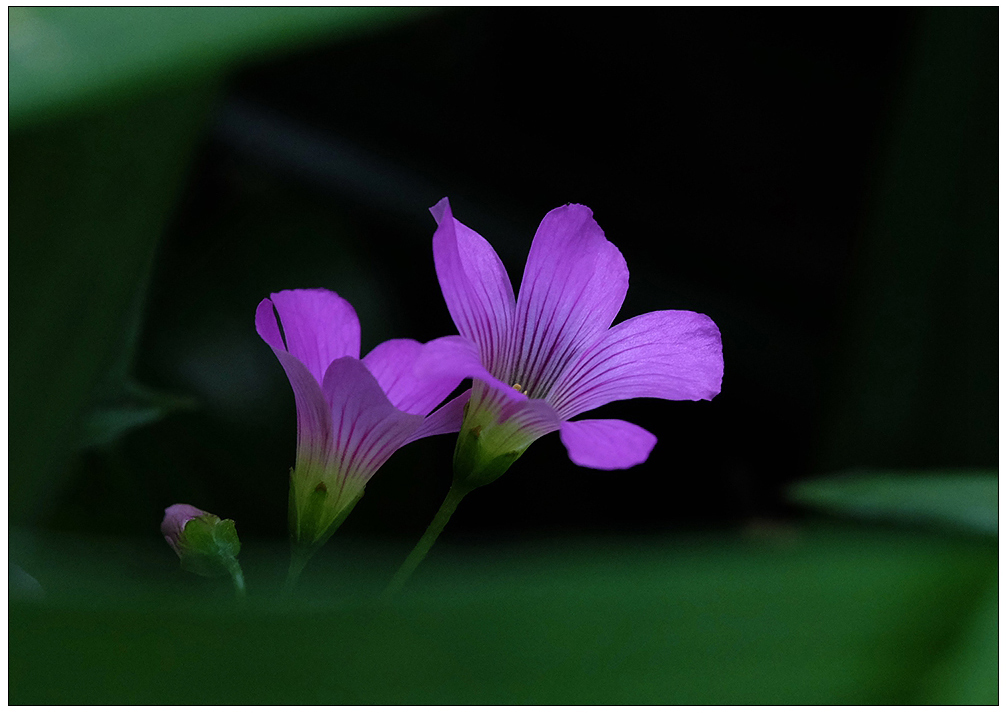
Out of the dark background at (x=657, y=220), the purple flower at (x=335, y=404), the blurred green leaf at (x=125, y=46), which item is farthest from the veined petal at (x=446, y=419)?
the dark background at (x=657, y=220)

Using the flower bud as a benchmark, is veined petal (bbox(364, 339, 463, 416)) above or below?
above

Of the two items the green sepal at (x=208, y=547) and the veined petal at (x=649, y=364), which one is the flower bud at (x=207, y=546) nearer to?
the green sepal at (x=208, y=547)

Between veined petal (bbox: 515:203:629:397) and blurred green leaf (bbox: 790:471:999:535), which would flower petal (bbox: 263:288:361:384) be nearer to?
veined petal (bbox: 515:203:629:397)

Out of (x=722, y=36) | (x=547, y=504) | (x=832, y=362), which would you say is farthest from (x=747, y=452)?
(x=722, y=36)

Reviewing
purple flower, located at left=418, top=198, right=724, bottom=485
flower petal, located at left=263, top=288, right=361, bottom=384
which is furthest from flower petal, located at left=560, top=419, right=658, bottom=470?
flower petal, located at left=263, top=288, right=361, bottom=384

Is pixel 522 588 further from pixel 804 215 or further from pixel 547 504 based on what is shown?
pixel 804 215

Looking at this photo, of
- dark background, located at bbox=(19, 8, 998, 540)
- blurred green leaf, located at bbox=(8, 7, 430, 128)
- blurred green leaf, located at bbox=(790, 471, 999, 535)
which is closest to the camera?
blurred green leaf, located at bbox=(8, 7, 430, 128)

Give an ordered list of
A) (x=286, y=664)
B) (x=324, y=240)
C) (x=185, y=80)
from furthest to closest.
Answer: (x=324, y=240)
(x=185, y=80)
(x=286, y=664)
